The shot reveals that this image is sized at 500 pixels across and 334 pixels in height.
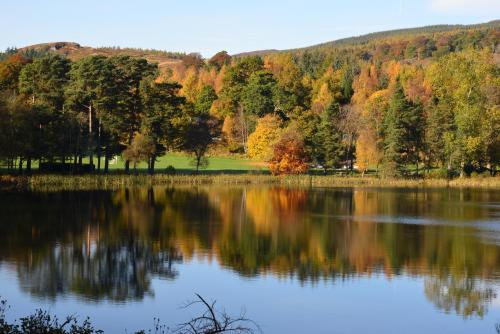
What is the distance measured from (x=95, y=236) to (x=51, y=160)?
109ft

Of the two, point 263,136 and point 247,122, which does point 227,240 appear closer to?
point 263,136

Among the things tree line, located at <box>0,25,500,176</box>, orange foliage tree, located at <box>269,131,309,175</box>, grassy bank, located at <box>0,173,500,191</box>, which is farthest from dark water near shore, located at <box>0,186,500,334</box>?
orange foliage tree, located at <box>269,131,309,175</box>

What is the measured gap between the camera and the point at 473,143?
242ft

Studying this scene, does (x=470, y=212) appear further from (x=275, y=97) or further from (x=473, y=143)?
(x=275, y=97)

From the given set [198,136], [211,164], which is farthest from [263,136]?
[198,136]

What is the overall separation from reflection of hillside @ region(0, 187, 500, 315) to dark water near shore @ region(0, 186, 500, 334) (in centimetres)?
8

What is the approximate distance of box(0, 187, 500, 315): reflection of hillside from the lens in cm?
2542

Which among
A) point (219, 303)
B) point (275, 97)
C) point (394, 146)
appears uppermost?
point (275, 97)

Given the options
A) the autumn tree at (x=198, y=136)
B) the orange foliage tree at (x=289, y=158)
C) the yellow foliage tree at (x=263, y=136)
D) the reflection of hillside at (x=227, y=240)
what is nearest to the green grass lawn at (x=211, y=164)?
the yellow foliage tree at (x=263, y=136)

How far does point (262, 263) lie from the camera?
1078 inches

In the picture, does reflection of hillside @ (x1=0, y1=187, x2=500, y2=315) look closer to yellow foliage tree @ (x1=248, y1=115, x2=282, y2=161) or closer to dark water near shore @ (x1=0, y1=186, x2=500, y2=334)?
dark water near shore @ (x1=0, y1=186, x2=500, y2=334)

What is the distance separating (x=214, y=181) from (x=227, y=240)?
1481 inches

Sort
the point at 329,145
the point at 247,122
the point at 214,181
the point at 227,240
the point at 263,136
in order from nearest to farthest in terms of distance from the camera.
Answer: the point at 227,240 → the point at 214,181 → the point at 329,145 → the point at 263,136 → the point at 247,122

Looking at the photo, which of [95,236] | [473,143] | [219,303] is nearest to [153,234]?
[95,236]
